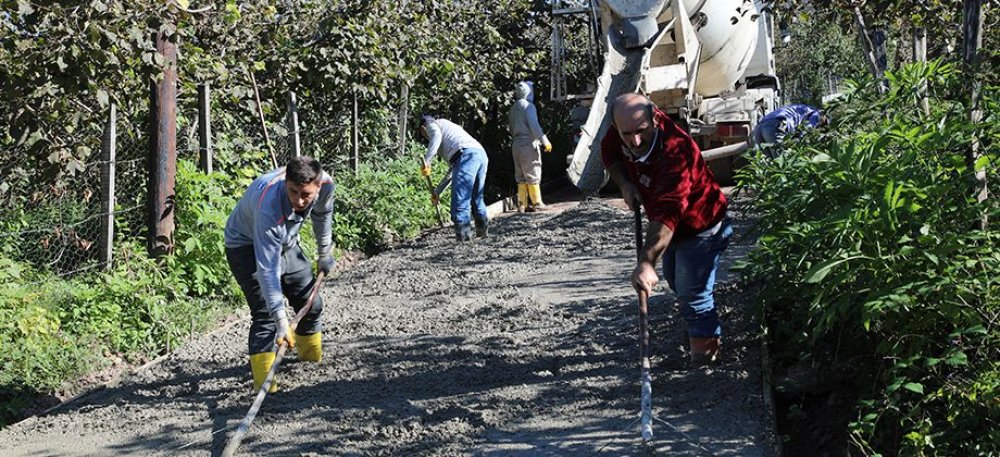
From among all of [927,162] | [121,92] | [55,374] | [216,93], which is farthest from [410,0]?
[927,162]

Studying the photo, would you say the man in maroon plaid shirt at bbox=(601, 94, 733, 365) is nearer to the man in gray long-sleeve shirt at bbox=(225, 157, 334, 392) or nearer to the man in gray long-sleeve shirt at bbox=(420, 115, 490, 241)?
the man in gray long-sleeve shirt at bbox=(225, 157, 334, 392)

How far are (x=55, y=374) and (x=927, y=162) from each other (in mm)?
5612

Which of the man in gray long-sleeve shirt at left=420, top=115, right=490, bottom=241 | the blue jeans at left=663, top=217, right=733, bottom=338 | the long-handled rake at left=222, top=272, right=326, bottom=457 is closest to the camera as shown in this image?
the long-handled rake at left=222, top=272, right=326, bottom=457

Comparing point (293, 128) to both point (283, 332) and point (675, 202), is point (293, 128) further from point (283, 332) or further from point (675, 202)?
point (675, 202)

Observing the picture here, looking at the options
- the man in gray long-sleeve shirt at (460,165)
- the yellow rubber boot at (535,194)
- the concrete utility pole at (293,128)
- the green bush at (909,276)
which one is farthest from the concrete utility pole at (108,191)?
the yellow rubber boot at (535,194)

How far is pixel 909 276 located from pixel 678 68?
9.63 metres

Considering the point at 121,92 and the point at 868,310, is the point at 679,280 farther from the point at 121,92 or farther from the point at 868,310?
the point at 121,92

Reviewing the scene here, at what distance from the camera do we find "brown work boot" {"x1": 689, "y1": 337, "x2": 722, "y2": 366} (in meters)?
5.78

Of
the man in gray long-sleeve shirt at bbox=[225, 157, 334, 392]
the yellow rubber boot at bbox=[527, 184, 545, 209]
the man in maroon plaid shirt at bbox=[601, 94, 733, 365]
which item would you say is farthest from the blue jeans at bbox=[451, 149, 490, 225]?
the man in maroon plaid shirt at bbox=[601, 94, 733, 365]

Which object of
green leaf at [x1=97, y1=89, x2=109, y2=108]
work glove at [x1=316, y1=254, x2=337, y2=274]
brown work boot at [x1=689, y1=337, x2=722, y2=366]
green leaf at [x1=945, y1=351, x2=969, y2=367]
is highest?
green leaf at [x1=97, y1=89, x2=109, y2=108]

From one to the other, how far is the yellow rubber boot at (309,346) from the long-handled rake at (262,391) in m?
0.36

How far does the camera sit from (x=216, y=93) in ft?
35.2

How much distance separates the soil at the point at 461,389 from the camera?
516cm

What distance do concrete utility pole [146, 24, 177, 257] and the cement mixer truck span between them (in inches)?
191
